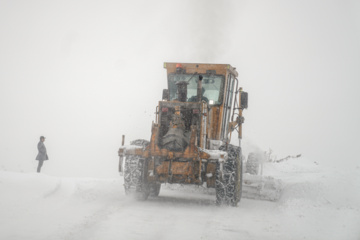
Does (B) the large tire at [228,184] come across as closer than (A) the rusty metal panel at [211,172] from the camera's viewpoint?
Yes

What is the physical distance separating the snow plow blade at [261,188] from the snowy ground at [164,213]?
0.91ft

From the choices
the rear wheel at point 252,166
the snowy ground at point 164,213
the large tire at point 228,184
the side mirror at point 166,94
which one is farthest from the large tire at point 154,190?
the rear wheel at point 252,166

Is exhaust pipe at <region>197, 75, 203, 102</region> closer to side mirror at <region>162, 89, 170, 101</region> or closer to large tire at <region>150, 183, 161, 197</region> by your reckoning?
side mirror at <region>162, 89, 170, 101</region>

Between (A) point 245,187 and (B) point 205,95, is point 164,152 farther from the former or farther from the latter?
(A) point 245,187

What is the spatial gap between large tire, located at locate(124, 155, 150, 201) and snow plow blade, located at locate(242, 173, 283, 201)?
10.5 feet

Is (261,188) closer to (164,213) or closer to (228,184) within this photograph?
(228,184)

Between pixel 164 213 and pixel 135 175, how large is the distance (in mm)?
1619

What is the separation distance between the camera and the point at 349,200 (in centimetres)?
929

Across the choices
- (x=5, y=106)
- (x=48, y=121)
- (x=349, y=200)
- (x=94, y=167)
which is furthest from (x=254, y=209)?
(x=5, y=106)

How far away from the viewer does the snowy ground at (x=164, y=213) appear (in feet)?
18.8

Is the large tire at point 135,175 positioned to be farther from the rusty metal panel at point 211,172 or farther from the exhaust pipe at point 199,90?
the exhaust pipe at point 199,90

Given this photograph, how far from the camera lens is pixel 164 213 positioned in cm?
761

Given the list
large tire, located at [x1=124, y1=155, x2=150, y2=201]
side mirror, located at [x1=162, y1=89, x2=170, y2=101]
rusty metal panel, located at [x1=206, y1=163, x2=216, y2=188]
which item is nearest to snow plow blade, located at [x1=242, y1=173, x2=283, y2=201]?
rusty metal panel, located at [x1=206, y1=163, x2=216, y2=188]

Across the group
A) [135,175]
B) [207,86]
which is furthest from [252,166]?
[135,175]
